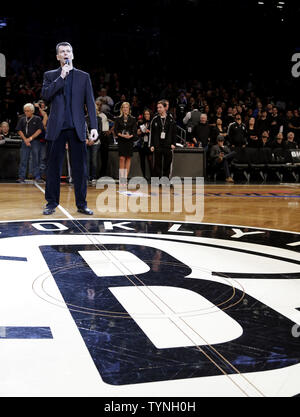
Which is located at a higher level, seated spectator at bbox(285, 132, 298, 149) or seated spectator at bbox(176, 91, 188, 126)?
seated spectator at bbox(176, 91, 188, 126)

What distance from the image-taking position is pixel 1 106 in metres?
13.5

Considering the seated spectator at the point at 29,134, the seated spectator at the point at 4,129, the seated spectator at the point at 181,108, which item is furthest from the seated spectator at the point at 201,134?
the seated spectator at the point at 4,129

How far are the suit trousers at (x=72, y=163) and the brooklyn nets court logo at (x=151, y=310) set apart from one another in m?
1.30

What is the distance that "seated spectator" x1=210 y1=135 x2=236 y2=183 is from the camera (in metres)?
11.6

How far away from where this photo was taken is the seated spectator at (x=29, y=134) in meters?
9.75

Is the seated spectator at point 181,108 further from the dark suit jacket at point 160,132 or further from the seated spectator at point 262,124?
the dark suit jacket at point 160,132

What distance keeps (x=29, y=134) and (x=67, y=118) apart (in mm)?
4921

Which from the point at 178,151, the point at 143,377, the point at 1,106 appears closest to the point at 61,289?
the point at 143,377

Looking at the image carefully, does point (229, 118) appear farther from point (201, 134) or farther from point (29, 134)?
point (29, 134)

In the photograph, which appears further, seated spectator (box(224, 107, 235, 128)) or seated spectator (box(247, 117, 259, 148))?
seated spectator (box(224, 107, 235, 128))

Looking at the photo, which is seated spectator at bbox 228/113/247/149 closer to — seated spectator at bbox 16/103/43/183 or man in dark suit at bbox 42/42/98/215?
seated spectator at bbox 16/103/43/183

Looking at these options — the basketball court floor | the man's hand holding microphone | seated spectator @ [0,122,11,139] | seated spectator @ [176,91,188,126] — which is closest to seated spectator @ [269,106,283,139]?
seated spectator @ [176,91,188,126]

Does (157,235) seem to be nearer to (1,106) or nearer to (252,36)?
(1,106)
